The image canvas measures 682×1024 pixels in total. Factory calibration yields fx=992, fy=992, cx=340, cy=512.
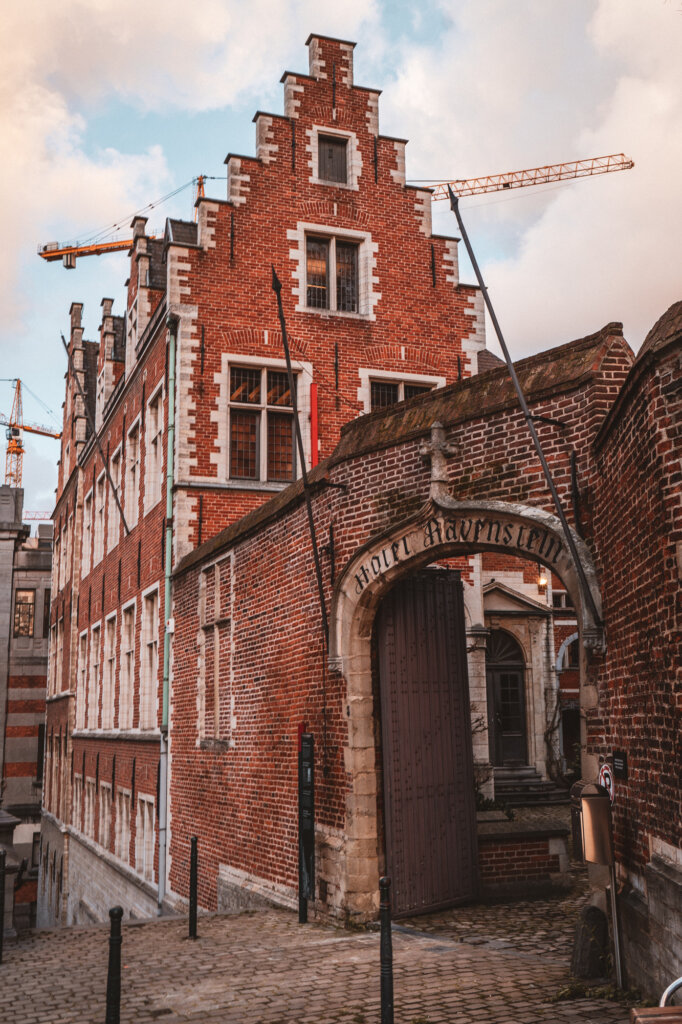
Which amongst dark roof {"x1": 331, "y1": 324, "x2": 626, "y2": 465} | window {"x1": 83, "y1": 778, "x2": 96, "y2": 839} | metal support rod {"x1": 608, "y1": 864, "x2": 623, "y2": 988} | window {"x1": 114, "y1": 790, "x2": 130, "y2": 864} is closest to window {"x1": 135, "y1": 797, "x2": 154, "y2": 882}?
window {"x1": 114, "y1": 790, "x2": 130, "y2": 864}

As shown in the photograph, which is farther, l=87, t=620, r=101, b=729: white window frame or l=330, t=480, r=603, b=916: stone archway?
l=87, t=620, r=101, b=729: white window frame

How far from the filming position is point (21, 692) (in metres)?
39.6

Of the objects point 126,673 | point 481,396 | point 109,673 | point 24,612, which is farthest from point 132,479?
point 24,612

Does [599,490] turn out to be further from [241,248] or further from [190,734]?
[241,248]

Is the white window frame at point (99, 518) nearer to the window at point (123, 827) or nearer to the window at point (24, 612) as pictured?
the window at point (123, 827)

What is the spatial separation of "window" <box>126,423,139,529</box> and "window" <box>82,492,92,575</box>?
6854mm

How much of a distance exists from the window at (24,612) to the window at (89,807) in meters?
16.8

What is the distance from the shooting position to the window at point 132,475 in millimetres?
20625

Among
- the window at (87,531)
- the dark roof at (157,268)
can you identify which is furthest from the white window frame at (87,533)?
the dark roof at (157,268)

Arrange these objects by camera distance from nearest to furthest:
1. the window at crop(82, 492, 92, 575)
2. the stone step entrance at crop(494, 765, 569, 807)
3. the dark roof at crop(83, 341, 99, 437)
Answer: the stone step entrance at crop(494, 765, 569, 807)
the window at crop(82, 492, 92, 575)
the dark roof at crop(83, 341, 99, 437)

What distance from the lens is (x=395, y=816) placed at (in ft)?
30.6

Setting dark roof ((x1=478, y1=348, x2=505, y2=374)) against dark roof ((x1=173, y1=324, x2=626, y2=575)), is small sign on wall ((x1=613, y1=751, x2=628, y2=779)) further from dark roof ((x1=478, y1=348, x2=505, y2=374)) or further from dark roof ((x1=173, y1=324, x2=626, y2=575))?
dark roof ((x1=478, y1=348, x2=505, y2=374))

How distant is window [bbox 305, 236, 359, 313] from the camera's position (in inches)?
688

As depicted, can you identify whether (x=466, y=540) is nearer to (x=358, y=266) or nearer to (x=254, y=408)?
(x=254, y=408)
